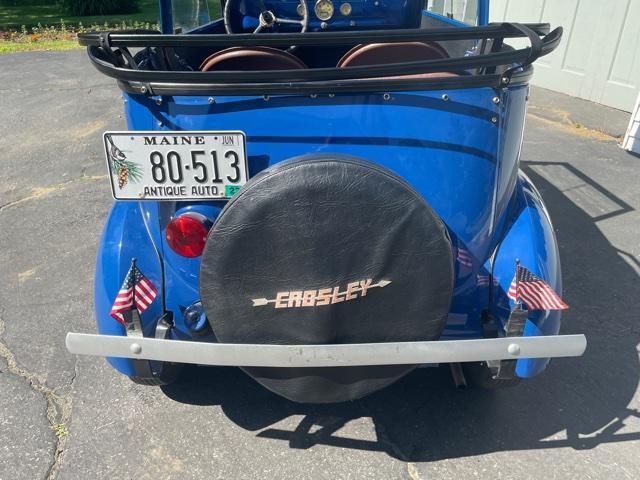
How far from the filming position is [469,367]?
2621 millimetres

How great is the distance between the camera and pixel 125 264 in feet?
7.66

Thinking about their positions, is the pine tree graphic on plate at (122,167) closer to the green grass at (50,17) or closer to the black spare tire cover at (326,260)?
the black spare tire cover at (326,260)

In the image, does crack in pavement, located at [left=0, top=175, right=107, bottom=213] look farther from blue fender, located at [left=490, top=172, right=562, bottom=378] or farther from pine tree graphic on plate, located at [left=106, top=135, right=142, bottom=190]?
blue fender, located at [left=490, top=172, right=562, bottom=378]

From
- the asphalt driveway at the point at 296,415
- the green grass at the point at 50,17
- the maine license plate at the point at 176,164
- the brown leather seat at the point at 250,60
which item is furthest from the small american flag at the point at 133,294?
the green grass at the point at 50,17

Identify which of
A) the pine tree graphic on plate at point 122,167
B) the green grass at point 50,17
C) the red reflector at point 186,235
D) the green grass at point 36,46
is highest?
the pine tree graphic on plate at point 122,167

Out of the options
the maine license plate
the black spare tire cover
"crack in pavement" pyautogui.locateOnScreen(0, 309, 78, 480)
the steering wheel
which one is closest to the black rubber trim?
the maine license plate

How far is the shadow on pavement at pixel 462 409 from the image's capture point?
8.02 ft

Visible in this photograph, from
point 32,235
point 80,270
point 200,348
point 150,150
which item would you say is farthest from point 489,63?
point 32,235

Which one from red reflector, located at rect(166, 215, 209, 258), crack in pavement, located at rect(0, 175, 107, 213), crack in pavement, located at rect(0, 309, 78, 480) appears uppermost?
red reflector, located at rect(166, 215, 209, 258)

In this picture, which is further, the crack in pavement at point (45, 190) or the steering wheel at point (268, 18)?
the crack in pavement at point (45, 190)

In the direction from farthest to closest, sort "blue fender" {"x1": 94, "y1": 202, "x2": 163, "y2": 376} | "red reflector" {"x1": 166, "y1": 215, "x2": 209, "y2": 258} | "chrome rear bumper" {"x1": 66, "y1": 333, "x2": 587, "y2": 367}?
1. "blue fender" {"x1": 94, "y1": 202, "x2": 163, "y2": 376}
2. "red reflector" {"x1": 166, "y1": 215, "x2": 209, "y2": 258}
3. "chrome rear bumper" {"x1": 66, "y1": 333, "x2": 587, "y2": 367}

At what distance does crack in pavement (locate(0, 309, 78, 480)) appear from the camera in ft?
7.73

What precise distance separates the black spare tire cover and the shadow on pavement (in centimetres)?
74

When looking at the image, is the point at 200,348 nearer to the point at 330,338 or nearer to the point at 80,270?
the point at 330,338
